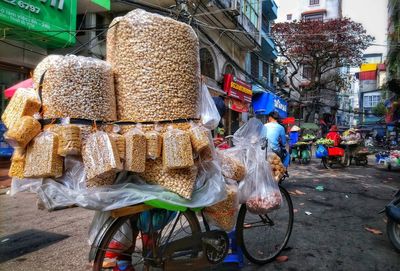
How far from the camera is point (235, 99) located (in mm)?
15875

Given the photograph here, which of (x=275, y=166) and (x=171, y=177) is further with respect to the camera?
(x=275, y=166)

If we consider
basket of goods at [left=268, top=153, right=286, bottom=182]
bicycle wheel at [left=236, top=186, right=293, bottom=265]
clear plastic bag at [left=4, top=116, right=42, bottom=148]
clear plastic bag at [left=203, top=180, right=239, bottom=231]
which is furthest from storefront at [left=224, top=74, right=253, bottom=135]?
clear plastic bag at [left=4, top=116, right=42, bottom=148]

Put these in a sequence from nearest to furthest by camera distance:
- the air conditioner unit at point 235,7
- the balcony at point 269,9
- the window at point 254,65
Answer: the air conditioner unit at point 235,7 < the window at point 254,65 < the balcony at point 269,9

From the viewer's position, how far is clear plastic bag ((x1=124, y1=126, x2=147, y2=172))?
6.82 feet

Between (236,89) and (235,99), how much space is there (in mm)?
505

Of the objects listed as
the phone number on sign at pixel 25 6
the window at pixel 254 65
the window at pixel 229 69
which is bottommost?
the phone number on sign at pixel 25 6

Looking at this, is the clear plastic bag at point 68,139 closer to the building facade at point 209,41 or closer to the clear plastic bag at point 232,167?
the building facade at point 209,41

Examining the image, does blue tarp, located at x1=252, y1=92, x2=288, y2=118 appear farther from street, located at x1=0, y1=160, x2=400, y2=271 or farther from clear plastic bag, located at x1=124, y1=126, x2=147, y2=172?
clear plastic bag, located at x1=124, y1=126, x2=147, y2=172

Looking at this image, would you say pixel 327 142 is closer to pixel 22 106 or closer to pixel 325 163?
pixel 325 163

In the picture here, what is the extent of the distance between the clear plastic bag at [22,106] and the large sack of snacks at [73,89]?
0.06 m

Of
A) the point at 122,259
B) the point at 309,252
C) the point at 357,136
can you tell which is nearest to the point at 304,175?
the point at 357,136

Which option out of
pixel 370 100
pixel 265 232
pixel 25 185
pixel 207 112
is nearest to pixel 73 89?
pixel 25 185

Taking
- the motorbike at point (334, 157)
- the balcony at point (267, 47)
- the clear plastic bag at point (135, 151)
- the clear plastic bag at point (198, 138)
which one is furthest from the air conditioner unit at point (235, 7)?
the clear plastic bag at point (135, 151)

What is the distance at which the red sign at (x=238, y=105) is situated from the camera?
15391 millimetres
